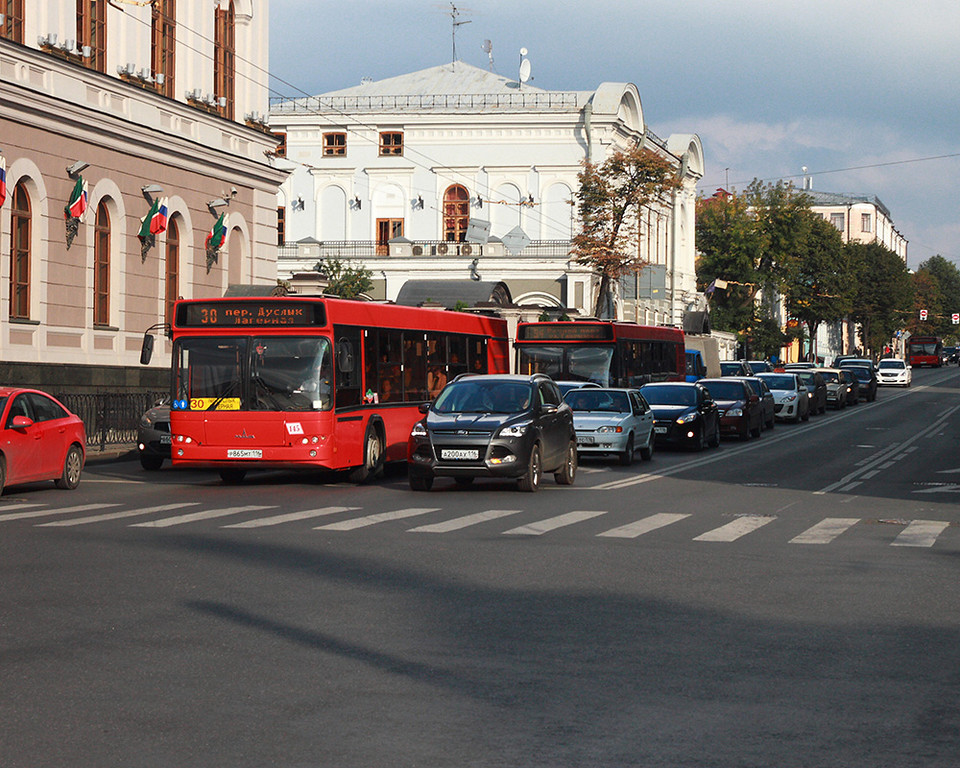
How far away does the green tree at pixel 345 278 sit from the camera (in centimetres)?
7031

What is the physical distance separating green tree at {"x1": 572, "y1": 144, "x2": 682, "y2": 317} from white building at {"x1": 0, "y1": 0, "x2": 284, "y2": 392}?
2437cm

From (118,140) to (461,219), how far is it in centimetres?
4438

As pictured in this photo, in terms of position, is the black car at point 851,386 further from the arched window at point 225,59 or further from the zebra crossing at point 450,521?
the zebra crossing at point 450,521

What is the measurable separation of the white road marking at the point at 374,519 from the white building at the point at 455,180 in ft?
176

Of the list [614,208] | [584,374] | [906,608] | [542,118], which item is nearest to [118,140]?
[584,374]

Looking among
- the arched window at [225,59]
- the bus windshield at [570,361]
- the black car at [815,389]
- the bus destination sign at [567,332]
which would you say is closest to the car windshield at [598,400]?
the bus windshield at [570,361]

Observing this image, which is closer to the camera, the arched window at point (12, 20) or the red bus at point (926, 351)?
the arched window at point (12, 20)

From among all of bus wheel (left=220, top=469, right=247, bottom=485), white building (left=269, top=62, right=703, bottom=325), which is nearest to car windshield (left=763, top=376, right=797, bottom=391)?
white building (left=269, top=62, right=703, bottom=325)

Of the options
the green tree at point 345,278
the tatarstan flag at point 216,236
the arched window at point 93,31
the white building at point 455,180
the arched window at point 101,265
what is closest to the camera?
the arched window at point 93,31

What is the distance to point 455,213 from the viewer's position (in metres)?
78.3

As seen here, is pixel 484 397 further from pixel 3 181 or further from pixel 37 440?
pixel 3 181

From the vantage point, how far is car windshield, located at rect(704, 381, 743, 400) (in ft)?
129

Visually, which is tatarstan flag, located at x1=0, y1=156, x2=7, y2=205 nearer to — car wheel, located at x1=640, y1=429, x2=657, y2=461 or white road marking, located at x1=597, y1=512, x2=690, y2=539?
car wheel, located at x1=640, y1=429, x2=657, y2=461

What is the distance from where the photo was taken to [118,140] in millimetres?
34656
